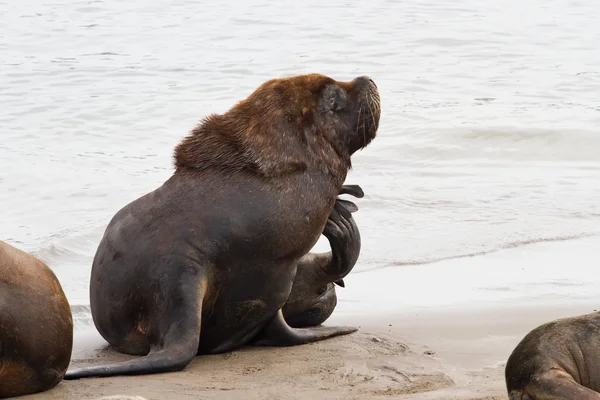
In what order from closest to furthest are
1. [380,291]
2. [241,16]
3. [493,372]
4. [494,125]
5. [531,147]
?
[493,372], [380,291], [531,147], [494,125], [241,16]

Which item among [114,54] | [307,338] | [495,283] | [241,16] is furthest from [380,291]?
[241,16]

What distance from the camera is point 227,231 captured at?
5809mm

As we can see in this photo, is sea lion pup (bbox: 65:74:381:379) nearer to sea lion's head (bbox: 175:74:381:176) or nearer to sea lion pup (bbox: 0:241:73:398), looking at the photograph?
sea lion's head (bbox: 175:74:381:176)

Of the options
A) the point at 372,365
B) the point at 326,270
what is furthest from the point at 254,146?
the point at 372,365

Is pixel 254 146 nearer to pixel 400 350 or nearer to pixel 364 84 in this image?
pixel 364 84

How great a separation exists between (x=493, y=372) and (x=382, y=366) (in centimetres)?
54

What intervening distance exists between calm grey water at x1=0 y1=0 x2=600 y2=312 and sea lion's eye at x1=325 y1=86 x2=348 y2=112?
2353 mm

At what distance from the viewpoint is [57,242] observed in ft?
30.4

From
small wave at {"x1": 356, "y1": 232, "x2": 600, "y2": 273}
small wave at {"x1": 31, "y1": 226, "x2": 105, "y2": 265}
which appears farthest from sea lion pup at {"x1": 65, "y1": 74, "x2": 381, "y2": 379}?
small wave at {"x1": 31, "y1": 226, "x2": 105, "y2": 265}

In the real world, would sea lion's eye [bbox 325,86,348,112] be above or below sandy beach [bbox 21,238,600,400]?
above

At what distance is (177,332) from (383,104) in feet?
34.4

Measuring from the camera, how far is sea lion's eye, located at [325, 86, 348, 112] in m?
6.29

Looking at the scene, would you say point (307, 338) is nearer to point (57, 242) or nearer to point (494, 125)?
point (57, 242)

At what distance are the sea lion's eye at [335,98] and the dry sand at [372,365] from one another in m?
1.24
